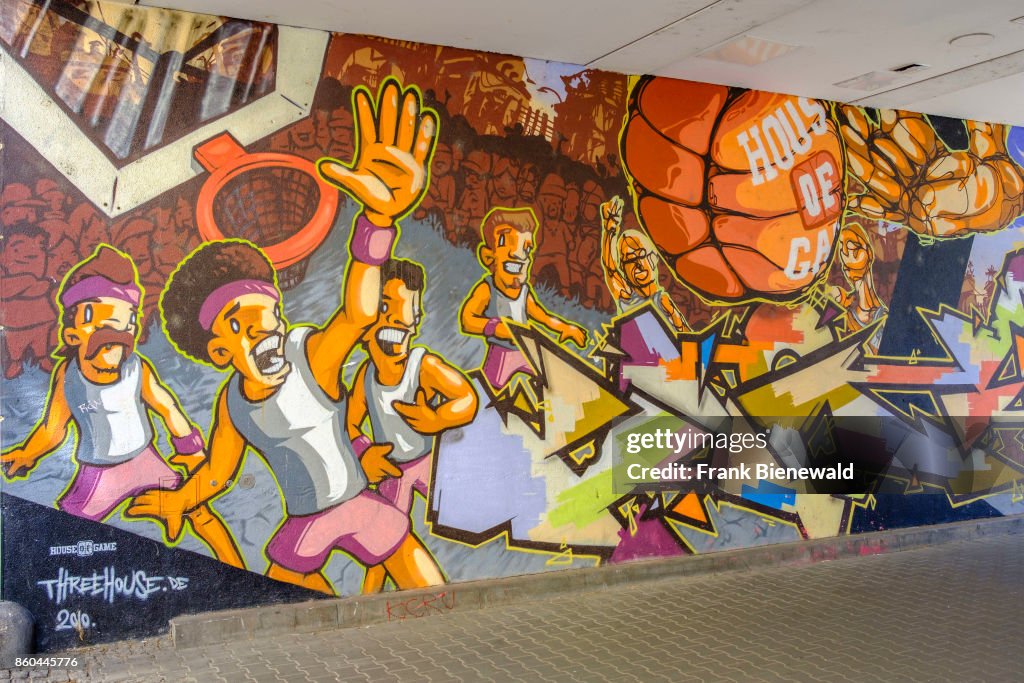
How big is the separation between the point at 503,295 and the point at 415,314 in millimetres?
764

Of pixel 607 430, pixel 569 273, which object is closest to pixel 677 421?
pixel 607 430

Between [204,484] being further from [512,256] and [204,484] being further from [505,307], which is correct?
[512,256]

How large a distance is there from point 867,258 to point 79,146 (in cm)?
716

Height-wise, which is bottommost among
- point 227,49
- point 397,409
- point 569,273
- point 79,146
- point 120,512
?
point 120,512

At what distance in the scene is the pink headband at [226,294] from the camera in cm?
614

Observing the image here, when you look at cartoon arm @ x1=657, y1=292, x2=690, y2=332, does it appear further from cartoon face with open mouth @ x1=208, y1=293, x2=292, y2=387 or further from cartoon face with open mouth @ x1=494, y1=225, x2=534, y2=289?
cartoon face with open mouth @ x1=208, y1=293, x2=292, y2=387

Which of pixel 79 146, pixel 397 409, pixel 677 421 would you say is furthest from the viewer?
pixel 677 421

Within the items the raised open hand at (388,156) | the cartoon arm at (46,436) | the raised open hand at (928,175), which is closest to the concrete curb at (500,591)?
the cartoon arm at (46,436)

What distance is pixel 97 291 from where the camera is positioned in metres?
5.85

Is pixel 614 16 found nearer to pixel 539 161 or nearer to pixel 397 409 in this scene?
pixel 539 161

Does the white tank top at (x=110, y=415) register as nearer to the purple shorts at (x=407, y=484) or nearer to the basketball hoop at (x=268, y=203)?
the basketball hoop at (x=268, y=203)

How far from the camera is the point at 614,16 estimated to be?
631 cm

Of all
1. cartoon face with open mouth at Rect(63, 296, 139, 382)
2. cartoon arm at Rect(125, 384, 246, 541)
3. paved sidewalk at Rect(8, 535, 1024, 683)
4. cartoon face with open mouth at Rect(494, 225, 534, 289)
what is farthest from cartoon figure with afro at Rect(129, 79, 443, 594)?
cartoon face with open mouth at Rect(494, 225, 534, 289)

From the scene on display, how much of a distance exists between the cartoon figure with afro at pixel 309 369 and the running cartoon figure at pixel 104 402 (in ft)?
0.65
